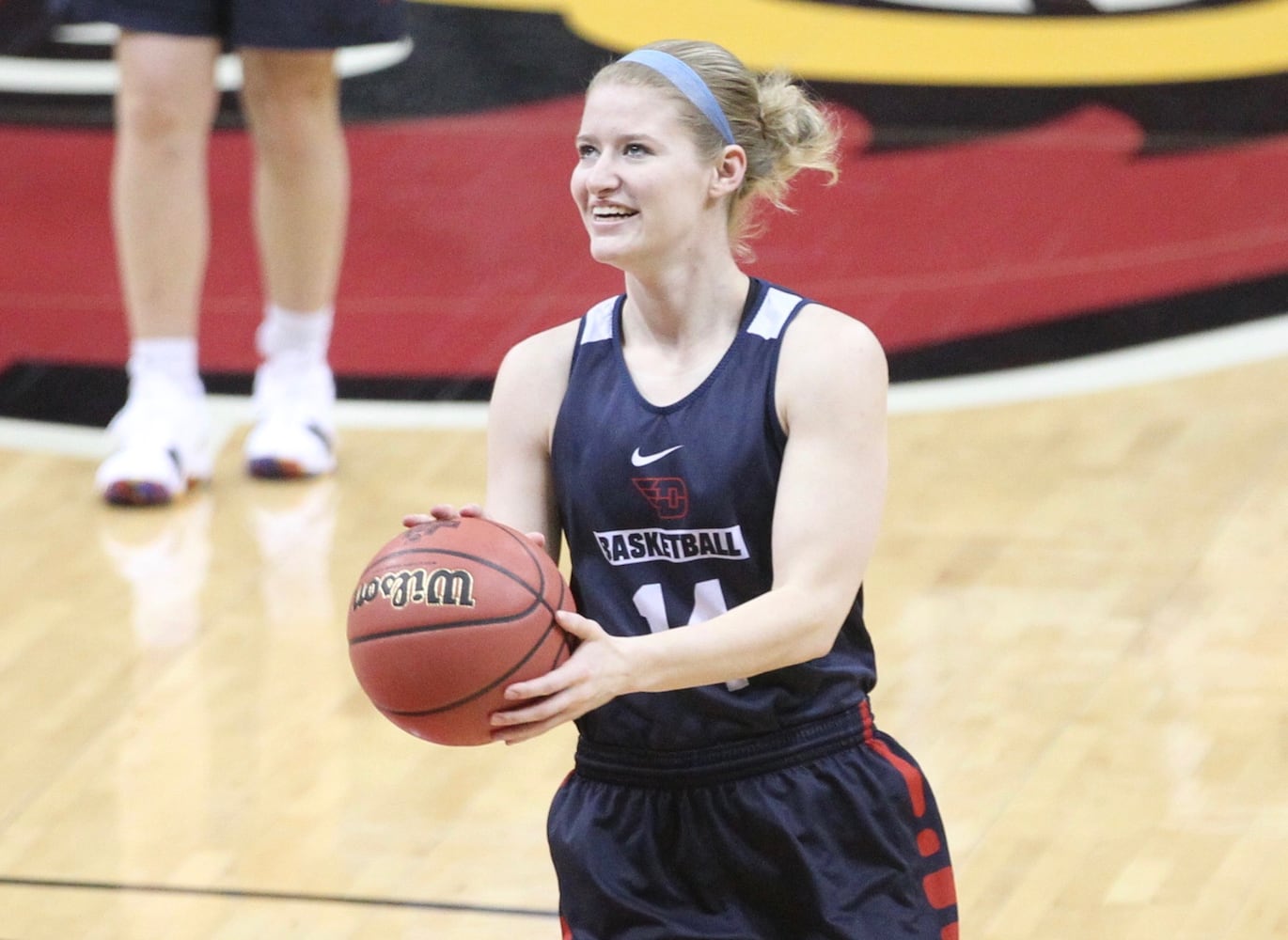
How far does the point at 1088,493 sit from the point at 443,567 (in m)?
2.83

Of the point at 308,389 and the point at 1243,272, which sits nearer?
the point at 308,389

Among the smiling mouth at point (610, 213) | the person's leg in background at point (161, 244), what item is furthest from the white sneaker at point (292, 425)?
the smiling mouth at point (610, 213)

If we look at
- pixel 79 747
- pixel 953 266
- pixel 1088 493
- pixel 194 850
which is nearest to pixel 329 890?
pixel 194 850

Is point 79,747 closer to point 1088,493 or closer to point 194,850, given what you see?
point 194,850

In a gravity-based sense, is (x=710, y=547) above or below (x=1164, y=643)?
above

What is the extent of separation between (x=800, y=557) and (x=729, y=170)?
1.58 feet

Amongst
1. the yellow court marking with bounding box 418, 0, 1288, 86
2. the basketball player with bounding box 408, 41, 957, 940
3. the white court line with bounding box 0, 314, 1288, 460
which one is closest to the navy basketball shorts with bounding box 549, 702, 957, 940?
the basketball player with bounding box 408, 41, 957, 940

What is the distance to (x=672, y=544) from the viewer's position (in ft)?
8.49

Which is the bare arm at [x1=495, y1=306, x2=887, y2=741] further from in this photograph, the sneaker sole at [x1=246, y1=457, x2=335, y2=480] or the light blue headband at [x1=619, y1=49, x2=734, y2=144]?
the sneaker sole at [x1=246, y1=457, x2=335, y2=480]

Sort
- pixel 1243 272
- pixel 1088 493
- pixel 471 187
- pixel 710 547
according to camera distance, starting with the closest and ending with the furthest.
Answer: pixel 710 547, pixel 1088 493, pixel 1243 272, pixel 471 187

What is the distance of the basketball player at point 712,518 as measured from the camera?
2545 millimetres

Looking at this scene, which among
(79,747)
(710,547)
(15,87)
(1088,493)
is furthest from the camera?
(15,87)

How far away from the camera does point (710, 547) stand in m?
2.58

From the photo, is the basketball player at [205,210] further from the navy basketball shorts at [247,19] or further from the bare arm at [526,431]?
the bare arm at [526,431]
